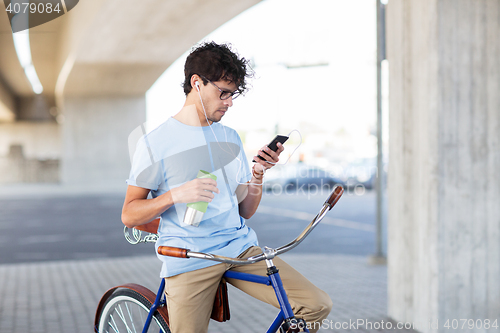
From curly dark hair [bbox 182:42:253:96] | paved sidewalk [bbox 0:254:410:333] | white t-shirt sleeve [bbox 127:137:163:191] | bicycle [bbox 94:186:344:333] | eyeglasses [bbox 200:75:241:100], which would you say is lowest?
paved sidewalk [bbox 0:254:410:333]

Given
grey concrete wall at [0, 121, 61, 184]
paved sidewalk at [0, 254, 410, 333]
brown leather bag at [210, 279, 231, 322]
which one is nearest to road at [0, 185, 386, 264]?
paved sidewalk at [0, 254, 410, 333]

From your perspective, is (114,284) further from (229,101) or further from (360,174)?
(360,174)

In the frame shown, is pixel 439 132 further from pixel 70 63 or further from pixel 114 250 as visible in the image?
pixel 70 63

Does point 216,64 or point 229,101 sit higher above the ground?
point 216,64

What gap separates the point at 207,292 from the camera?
78.8 inches

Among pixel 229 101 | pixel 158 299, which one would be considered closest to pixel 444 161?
pixel 229 101

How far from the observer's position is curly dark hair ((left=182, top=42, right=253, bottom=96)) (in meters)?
1.96

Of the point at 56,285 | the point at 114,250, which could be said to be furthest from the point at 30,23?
the point at 56,285

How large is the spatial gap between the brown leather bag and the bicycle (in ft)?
0.19

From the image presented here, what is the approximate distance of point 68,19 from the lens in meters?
15.2

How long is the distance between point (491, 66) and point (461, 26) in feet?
1.17

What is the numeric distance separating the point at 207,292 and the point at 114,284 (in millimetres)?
4155

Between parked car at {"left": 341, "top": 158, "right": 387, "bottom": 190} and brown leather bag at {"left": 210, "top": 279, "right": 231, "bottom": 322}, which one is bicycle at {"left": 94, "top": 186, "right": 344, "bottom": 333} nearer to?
brown leather bag at {"left": 210, "top": 279, "right": 231, "bottom": 322}

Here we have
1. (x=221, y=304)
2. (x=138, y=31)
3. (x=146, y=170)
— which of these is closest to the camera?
(x=146, y=170)
